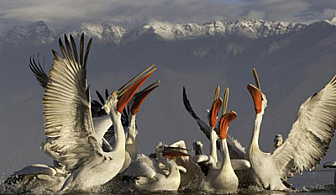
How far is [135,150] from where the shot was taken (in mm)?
11969

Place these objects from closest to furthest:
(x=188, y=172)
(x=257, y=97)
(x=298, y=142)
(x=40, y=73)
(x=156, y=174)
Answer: (x=156, y=174) → (x=257, y=97) → (x=188, y=172) → (x=298, y=142) → (x=40, y=73)

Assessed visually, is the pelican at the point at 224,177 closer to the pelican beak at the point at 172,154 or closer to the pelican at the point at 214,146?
the pelican at the point at 214,146

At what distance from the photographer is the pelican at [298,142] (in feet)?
37.6

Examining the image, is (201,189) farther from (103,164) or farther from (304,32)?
(304,32)

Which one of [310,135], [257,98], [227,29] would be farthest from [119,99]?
[227,29]

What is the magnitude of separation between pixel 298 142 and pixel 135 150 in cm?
279

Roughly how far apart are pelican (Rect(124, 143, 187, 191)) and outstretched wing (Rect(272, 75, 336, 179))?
183 cm

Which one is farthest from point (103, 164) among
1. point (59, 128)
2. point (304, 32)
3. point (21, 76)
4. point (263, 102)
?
point (21, 76)

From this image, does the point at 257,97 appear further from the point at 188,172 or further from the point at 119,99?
the point at 119,99

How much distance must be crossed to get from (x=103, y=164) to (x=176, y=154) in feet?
4.31

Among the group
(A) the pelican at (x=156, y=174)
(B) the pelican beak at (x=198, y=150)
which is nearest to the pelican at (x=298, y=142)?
(B) the pelican beak at (x=198, y=150)

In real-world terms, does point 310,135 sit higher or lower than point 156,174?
higher

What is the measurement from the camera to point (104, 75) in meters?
110

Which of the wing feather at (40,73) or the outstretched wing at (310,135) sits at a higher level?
the wing feather at (40,73)
